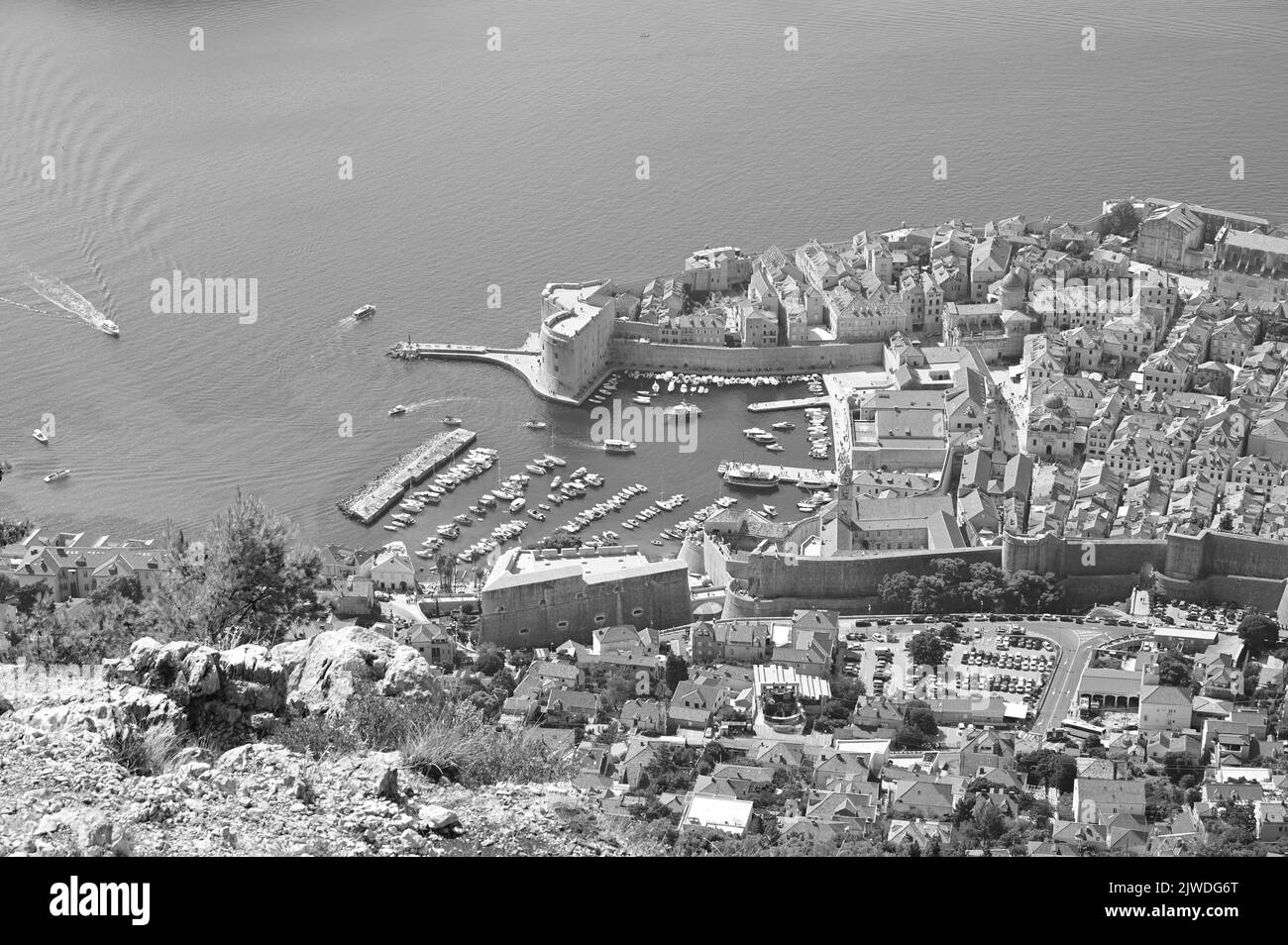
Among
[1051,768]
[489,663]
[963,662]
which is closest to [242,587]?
[489,663]

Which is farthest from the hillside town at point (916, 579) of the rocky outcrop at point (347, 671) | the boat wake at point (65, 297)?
the boat wake at point (65, 297)

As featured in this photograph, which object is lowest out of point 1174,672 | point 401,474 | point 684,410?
point 1174,672

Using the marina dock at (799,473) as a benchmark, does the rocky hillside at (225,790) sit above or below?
below

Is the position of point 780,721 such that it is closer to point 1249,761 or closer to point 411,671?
point 1249,761

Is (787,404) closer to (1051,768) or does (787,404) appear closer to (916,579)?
(916,579)

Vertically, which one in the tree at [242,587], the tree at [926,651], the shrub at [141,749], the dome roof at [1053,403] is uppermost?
the dome roof at [1053,403]

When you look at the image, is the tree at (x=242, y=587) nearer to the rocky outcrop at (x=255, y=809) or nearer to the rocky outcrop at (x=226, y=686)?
the rocky outcrop at (x=226, y=686)
